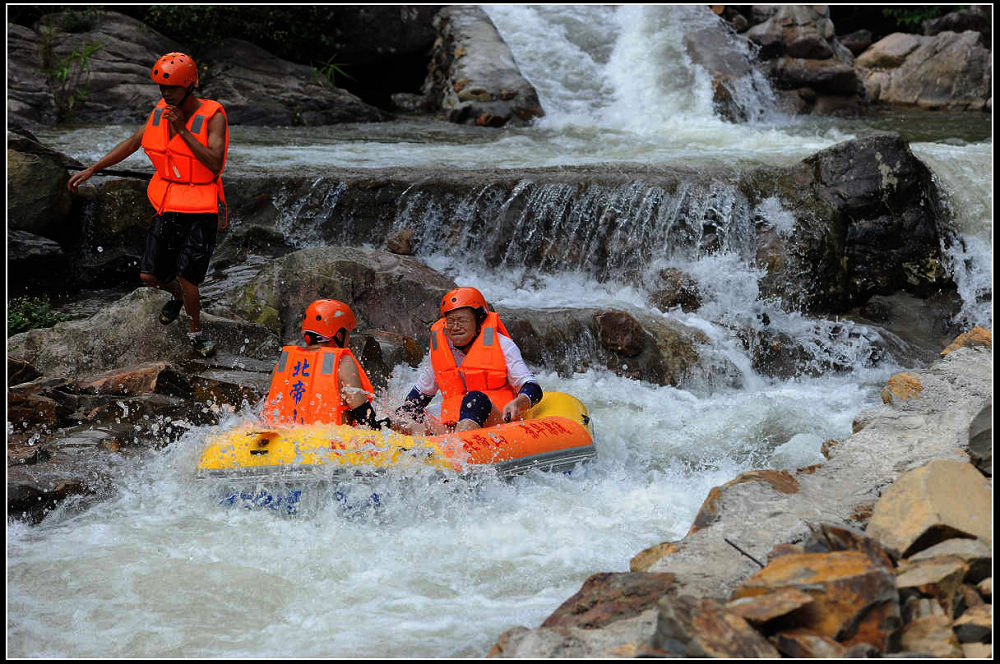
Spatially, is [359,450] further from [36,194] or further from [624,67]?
[624,67]

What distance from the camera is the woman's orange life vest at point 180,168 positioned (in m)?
5.92

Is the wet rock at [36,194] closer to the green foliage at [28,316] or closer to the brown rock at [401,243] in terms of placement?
the green foliage at [28,316]

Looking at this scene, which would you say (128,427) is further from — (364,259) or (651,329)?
(651,329)

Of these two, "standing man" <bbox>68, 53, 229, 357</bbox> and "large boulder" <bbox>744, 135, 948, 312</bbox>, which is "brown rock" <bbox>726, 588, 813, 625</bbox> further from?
"large boulder" <bbox>744, 135, 948, 312</bbox>

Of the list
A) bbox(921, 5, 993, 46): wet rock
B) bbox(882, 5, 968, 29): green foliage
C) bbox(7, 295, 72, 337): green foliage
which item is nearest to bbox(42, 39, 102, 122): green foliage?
bbox(7, 295, 72, 337): green foliage

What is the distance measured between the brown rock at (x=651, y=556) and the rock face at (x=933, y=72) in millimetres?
12994

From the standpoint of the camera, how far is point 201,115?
5906 millimetres

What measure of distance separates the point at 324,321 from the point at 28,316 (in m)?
3.53

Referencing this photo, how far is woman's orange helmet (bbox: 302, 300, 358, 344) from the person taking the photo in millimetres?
4957

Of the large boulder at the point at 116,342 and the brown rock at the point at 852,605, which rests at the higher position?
the brown rock at the point at 852,605

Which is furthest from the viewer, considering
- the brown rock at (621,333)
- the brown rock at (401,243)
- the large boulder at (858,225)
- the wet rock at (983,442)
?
the brown rock at (401,243)

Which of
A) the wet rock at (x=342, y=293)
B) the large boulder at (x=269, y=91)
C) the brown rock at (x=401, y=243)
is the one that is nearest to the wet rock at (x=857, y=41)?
the large boulder at (x=269, y=91)

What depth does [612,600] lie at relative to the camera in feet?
10.5

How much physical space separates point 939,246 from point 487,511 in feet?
20.8
